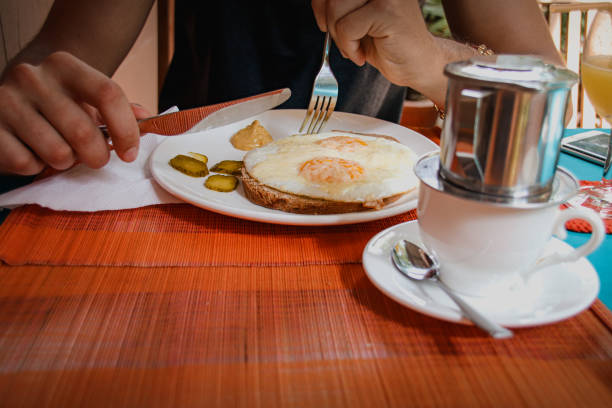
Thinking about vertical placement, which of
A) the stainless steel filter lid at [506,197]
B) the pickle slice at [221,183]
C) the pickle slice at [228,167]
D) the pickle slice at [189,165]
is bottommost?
the pickle slice at [228,167]

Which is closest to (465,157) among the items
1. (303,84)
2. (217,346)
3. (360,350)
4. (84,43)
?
(360,350)

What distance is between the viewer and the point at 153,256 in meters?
0.81

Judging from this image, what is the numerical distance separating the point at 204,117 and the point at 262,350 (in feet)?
2.41

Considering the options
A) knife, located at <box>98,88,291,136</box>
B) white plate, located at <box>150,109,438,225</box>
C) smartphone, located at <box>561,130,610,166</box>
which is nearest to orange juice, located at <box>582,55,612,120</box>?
smartphone, located at <box>561,130,610,166</box>

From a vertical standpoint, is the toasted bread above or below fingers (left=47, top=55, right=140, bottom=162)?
below

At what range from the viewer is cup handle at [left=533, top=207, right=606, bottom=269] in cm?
59

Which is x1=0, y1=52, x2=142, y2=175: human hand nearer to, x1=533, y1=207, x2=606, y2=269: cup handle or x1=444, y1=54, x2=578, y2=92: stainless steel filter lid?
x1=444, y1=54, x2=578, y2=92: stainless steel filter lid

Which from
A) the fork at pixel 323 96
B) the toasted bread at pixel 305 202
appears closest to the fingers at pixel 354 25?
the fork at pixel 323 96

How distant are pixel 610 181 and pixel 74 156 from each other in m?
1.26

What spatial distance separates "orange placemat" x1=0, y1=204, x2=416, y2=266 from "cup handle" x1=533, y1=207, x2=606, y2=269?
0.31 m

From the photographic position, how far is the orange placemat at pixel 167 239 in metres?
0.81

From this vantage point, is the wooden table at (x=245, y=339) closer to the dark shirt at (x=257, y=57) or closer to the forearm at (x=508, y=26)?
the dark shirt at (x=257, y=57)

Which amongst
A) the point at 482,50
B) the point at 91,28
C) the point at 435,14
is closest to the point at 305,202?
the point at 482,50

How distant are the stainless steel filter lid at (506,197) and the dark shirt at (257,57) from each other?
1.25 metres
